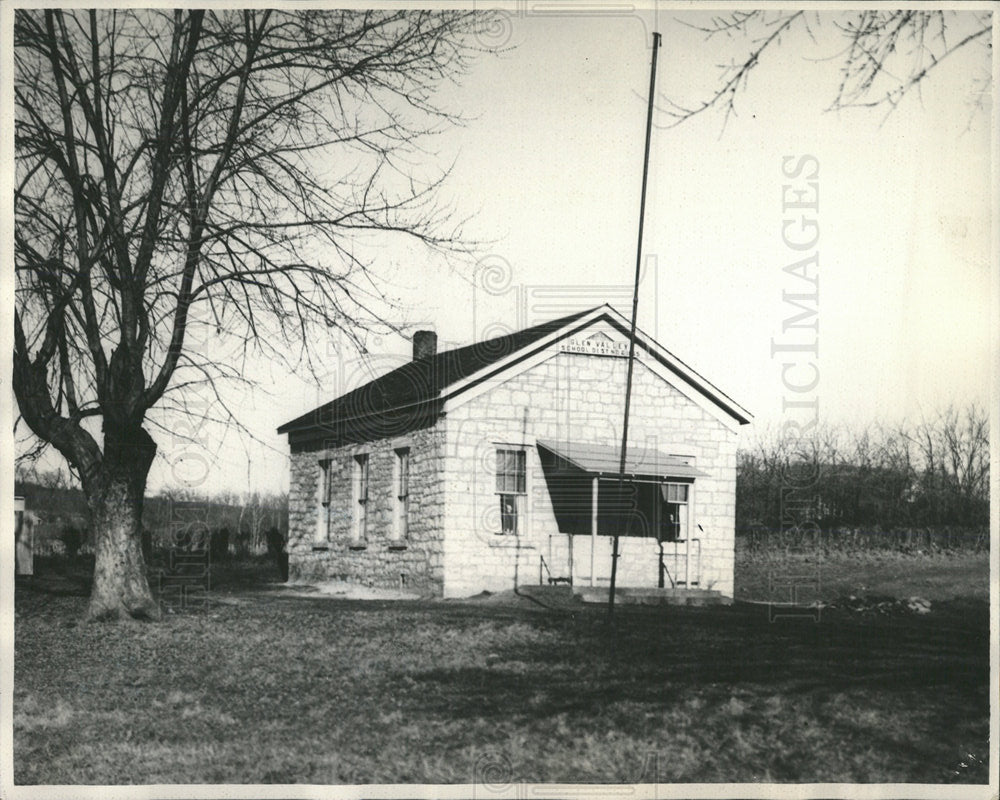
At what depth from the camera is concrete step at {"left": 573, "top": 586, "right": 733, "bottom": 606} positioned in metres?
12.1

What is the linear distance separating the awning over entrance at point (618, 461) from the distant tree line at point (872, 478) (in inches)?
27.9

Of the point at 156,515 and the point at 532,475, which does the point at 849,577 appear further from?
the point at 156,515

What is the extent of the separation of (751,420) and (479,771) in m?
4.22

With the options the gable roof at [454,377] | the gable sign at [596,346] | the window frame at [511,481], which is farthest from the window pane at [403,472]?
the gable sign at [596,346]

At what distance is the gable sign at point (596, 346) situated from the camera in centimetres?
1159

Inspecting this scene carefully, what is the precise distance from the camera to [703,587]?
1273 cm

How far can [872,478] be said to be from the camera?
1155 cm

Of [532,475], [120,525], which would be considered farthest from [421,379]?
[120,525]

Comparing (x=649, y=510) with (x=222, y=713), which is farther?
(x=649, y=510)

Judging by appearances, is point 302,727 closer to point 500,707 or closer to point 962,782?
point 500,707

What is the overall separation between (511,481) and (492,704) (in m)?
4.90

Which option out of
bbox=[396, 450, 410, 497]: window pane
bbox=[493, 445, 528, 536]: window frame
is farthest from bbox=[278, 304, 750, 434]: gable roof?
bbox=[493, 445, 528, 536]: window frame

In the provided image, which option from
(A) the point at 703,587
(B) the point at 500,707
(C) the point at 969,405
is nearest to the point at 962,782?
(C) the point at 969,405

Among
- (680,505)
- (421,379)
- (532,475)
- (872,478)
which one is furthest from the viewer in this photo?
(532,475)
